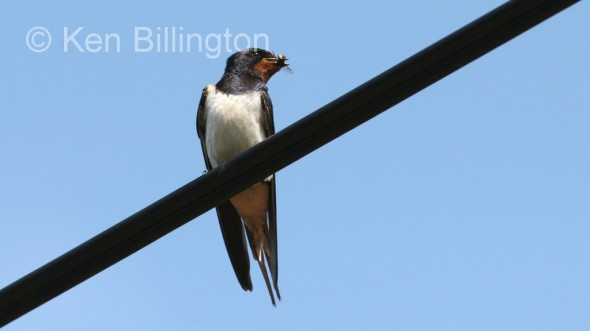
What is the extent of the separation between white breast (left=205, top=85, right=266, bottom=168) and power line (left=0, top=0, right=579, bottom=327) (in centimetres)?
247

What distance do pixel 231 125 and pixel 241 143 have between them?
101 millimetres

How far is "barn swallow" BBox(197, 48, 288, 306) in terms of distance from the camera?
5633 mm

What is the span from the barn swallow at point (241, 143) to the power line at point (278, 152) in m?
2.30

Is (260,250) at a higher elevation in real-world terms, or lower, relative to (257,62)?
lower

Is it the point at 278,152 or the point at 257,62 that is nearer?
the point at 278,152

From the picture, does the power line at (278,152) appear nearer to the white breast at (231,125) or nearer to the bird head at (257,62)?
the white breast at (231,125)

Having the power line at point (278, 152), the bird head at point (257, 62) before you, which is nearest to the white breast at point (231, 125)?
the bird head at point (257, 62)

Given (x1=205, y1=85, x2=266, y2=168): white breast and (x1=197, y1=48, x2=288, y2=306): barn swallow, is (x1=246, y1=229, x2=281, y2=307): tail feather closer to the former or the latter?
(x1=197, y1=48, x2=288, y2=306): barn swallow

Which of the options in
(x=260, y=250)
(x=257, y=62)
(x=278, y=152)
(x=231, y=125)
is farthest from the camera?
(x=257, y=62)

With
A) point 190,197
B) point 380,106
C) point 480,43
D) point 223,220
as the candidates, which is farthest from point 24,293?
point 223,220

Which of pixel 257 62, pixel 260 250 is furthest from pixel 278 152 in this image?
pixel 257 62

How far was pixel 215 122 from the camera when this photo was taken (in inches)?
224

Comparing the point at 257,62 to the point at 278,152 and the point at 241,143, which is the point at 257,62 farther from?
the point at 278,152

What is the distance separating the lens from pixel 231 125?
564 centimetres
